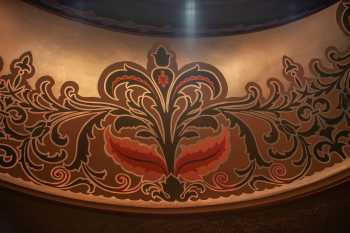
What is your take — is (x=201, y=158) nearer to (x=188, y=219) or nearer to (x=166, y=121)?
(x=166, y=121)

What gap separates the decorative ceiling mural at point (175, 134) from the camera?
432 centimetres

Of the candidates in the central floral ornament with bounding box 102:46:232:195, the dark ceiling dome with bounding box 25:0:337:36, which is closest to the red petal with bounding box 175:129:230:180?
the central floral ornament with bounding box 102:46:232:195

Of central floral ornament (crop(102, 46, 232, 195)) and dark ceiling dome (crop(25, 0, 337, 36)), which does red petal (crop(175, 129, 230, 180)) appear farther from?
dark ceiling dome (crop(25, 0, 337, 36))

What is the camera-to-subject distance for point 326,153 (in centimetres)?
443

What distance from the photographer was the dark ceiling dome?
4.68 meters

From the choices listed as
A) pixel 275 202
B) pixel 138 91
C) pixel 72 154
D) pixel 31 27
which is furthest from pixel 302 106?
pixel 31 27

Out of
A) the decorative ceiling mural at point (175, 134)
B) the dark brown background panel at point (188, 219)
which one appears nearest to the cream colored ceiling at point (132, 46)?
the decorative ceiling mural at point (175, 134)

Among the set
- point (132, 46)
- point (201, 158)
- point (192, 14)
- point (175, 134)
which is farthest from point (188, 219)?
point (192, 14)

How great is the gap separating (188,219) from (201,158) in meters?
0.46

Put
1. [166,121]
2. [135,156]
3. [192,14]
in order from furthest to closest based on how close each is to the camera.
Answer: [192,14] → [166,121] → [135,156]

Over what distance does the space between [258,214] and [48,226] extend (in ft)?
4.01

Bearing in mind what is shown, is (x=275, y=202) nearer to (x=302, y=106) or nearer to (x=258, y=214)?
(x=258, y=214)

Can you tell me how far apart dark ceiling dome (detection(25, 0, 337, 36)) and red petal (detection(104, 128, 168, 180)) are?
29.1 inches

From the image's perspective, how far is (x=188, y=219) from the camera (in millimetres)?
4246
